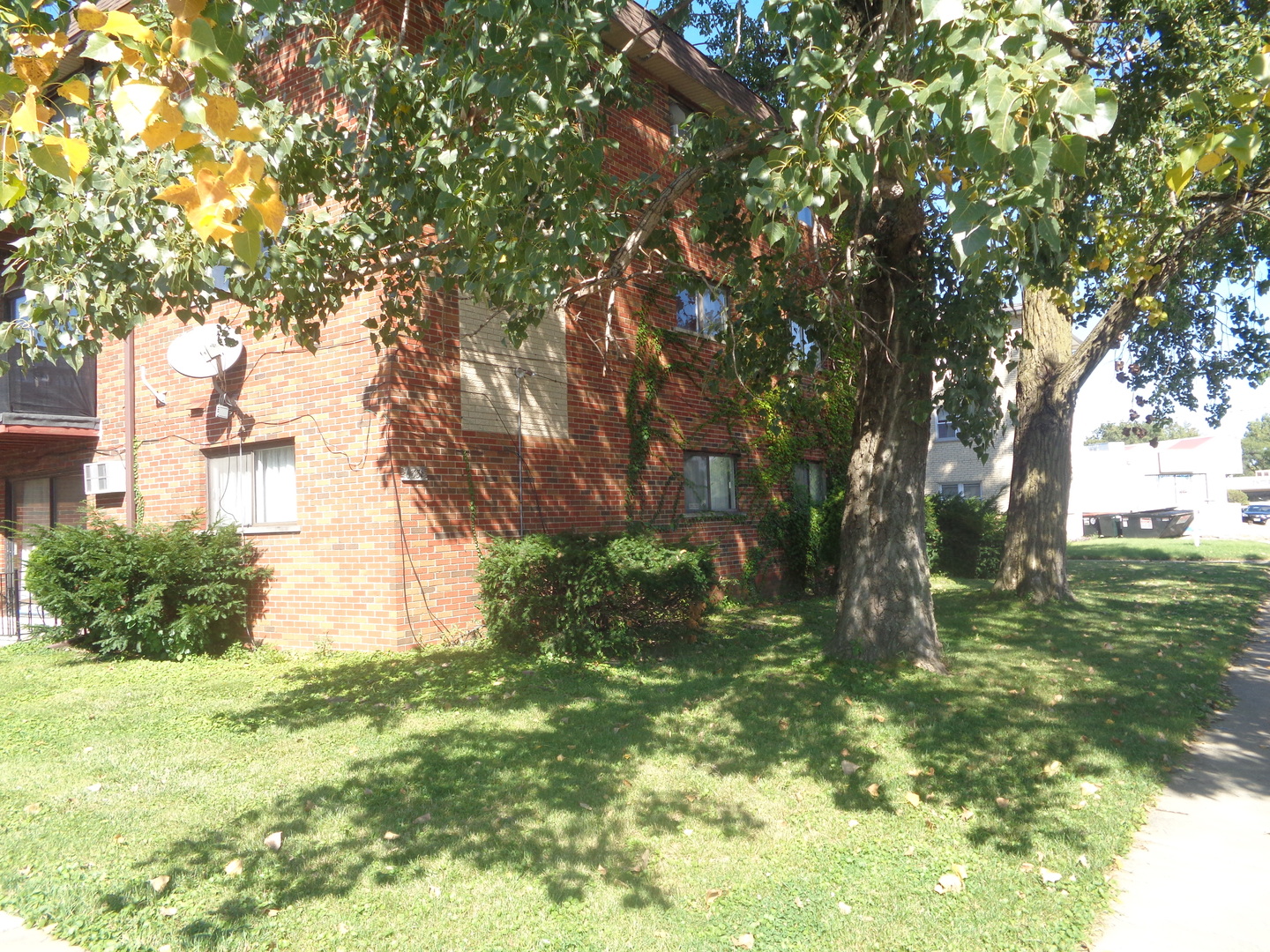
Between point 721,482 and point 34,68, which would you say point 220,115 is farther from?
point 721,482

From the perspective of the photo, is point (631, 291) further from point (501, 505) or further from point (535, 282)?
point (535, 282)

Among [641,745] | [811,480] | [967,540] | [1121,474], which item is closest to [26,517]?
[641,745]

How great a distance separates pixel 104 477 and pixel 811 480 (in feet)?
37.2

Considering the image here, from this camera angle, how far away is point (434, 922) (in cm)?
373

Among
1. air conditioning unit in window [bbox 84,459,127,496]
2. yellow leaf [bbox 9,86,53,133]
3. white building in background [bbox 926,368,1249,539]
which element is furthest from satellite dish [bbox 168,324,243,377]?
white building in background [bbox 926,368,1249,539]

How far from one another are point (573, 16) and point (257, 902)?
211 inches

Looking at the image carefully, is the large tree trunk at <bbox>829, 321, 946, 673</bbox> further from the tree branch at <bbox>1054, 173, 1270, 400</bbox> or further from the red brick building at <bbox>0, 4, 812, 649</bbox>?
the tree branch at <bbox>1054, 173, 1270, 400</bbox>

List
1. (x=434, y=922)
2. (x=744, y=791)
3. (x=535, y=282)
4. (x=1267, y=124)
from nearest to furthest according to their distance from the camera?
(x=434, y=922)
(x=744, y=791)
(x=535, y=282)
(x=1267, y=124)

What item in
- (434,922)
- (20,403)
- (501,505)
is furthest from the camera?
(20,403)

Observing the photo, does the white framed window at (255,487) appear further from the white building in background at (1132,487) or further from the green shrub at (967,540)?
the white building in background at (1132,487)

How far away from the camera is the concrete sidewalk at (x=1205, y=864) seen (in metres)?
3.68

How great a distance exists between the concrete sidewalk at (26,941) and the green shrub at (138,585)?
19.8 feet

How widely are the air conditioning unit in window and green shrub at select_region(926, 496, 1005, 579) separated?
1459 cm

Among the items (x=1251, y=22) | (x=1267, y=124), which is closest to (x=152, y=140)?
(x=1267, y=124)
